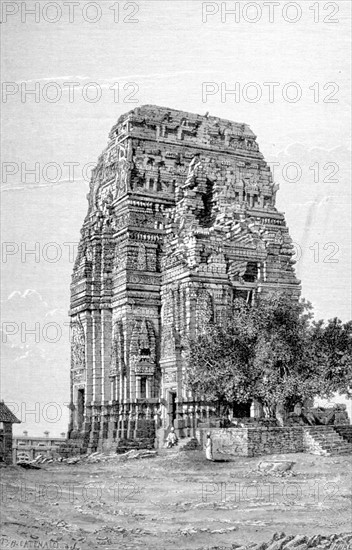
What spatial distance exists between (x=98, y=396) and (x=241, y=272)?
30.8ft

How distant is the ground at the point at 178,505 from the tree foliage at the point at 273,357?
3.27 m

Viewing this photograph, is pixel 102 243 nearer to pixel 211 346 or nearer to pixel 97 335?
pixel 97 335

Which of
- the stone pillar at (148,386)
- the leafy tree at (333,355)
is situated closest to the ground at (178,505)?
the leafy tree at (333,355)

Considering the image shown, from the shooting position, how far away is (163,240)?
4159 centimetres

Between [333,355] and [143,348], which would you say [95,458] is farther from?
[333,355]

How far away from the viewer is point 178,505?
24.6 metres

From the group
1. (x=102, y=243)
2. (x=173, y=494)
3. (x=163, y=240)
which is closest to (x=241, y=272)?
(x=163, y=240)

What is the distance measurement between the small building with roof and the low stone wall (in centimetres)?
759

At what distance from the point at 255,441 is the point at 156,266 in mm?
13750

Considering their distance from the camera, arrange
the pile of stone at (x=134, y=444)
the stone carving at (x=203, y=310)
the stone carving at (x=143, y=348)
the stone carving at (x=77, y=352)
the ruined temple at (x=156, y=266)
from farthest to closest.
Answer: the stone carving at (x=77, y=352), the stone carving at (x=143, y=348), the ruined temple at (x=156, y=266), the stone carving at (x=203, y=310), the pile of stone at (x=134, y=444)

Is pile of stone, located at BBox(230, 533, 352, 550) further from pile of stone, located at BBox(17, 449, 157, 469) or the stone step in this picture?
pile of stone, located at BBox(17, 449, 157, 469)

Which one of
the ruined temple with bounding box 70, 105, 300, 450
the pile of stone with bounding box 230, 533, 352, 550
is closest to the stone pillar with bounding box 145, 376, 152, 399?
the ruined temple with bounding box 70, 105, 300, 450

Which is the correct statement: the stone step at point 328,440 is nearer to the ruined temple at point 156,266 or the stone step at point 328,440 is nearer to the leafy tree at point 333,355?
the leafy tree at point 333,355

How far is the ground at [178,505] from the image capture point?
22234 mm
